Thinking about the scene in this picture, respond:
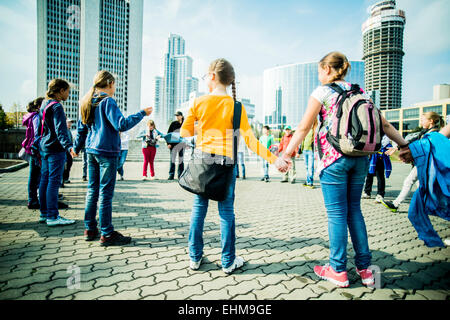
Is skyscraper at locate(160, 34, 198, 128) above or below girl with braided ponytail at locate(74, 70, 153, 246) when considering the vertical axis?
above

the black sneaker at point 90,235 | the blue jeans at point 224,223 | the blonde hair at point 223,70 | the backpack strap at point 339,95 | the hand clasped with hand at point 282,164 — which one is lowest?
the black sneaker at point 90,235

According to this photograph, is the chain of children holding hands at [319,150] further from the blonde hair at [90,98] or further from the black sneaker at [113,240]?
the black sneaker at [113,240]

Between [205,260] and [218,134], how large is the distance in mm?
1435

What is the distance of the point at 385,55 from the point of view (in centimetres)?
8856

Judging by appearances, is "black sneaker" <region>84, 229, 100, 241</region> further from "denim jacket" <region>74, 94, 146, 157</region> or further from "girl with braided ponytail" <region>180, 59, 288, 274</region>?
"girl with braided ponytail" <region>180, 59, 288, 274</region>

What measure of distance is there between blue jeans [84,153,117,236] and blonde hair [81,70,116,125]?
1.44 ft

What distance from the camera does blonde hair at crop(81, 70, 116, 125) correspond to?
2.85 meters

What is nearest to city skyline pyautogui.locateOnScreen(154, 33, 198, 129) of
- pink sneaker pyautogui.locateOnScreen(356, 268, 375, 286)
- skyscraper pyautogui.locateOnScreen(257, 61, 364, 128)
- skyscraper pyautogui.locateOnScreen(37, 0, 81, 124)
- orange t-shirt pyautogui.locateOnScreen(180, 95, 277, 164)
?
skyscraper pyautogui.locateOnScreen(257, 61, 364, 128)

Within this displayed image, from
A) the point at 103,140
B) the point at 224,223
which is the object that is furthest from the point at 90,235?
the point at 224,223

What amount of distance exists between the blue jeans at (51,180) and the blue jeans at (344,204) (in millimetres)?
3687

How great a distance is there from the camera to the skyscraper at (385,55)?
7400 centimetres

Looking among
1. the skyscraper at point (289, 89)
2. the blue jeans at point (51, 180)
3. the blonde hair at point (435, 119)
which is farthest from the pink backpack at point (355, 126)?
the skyscraper at point (289, 89)

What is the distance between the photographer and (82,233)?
338 cm
